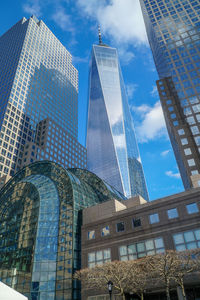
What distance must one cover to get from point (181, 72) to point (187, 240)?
267 ft

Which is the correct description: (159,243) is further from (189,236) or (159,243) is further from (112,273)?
(112,273)

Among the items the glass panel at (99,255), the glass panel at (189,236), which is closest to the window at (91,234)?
the glass panel at (99,255)

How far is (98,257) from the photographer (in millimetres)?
44875

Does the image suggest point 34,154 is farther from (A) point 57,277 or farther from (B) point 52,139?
(A) point 57,277

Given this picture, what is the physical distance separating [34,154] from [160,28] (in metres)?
86.4

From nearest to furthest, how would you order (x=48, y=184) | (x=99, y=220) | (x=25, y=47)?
(x=99, y=220), (x=48, y=184), (x=25, y=47)

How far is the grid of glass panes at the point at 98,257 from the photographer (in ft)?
144

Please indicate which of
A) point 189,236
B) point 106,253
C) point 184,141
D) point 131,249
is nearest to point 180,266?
point 189,236

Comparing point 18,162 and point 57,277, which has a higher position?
point 18,162

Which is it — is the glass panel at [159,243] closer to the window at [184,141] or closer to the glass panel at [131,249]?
the glass panel at [131,249]

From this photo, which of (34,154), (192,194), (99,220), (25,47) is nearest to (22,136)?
(34,154)

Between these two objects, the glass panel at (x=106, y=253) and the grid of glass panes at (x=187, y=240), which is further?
the glass panel at (x=106, y=253)

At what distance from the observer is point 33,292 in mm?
43281

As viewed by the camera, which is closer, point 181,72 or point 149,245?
point 149,245
